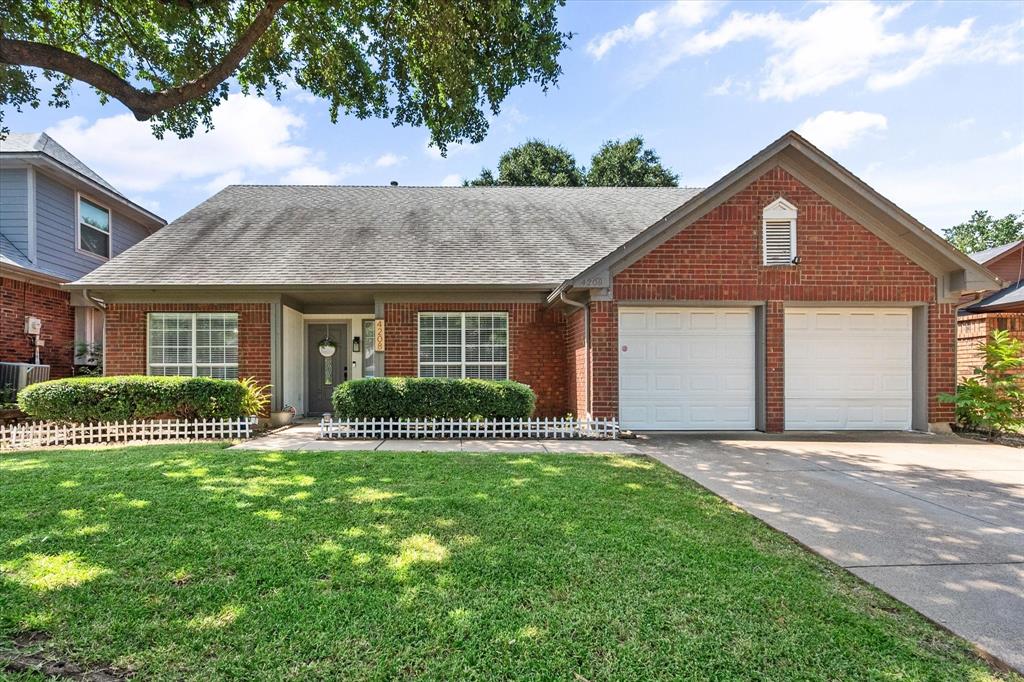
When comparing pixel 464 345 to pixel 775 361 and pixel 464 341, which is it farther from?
pixel 775 361

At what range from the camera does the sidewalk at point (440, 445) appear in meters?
7.63

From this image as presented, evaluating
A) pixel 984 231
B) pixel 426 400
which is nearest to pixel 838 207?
pixel 426 400

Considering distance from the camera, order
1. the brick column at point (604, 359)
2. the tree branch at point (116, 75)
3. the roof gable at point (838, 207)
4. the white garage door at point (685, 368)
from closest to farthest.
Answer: the tree branch at point (116, 75) → the roof gable at point (838, 207) → the brick column at point (604, 359) → the white garage door at point (685, 368)

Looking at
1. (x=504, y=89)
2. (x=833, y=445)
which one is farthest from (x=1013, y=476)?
(x=504, y=89)

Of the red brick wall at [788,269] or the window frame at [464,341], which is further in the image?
the window frame at [464,341]

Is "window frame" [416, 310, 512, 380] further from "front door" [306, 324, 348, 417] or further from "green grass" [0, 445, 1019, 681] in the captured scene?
"green grass" [0, 445, 1019, 681]

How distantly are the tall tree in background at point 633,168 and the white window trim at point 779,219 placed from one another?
843 inches

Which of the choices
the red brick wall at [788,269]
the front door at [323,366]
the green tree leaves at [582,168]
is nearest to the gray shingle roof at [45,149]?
the front door at [323,366]

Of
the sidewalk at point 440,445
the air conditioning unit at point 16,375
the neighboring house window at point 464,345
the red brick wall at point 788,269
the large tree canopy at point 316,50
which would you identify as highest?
the large tree canopy at point 316,50

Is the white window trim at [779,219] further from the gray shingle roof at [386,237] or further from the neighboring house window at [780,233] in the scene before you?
the gray shingle roof at [386,237]

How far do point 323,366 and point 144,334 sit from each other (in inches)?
154

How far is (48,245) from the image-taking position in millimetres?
12523

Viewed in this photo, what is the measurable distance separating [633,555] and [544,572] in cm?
75

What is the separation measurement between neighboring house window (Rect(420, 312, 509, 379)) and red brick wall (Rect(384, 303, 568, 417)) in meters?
0.16
